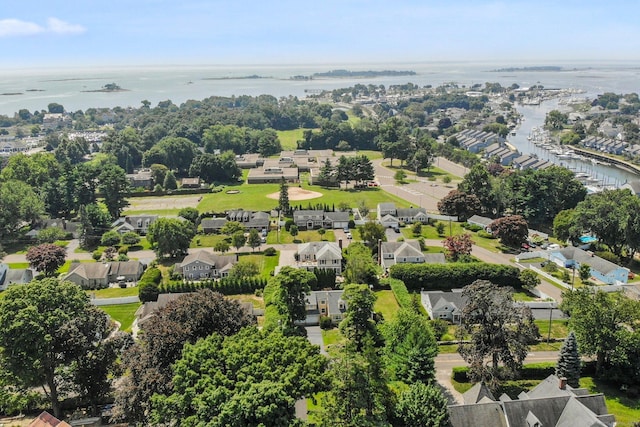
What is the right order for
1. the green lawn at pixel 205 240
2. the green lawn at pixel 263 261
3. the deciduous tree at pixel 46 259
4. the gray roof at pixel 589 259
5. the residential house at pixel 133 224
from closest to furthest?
the gray roof at pixel 589 259 → the deciduous tree at pixel 46 259 → the green lawn at pixel 263 261 → the green lawn at pixel 205 240 → the residential house at pixel 133 224

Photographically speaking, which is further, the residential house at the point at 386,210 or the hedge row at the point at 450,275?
the residential house at the point at 386,210

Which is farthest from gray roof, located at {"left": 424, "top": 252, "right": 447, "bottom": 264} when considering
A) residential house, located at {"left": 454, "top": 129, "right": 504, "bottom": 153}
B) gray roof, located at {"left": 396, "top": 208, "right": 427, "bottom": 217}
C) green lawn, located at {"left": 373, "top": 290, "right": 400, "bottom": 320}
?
residential house, located at {"left": 454, "top": 129, "right": 504, "bottom": 153}

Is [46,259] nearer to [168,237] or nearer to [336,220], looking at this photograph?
[168,237]

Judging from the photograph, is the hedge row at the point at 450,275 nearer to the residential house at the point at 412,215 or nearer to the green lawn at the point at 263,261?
the green lawn at the point at 263,261

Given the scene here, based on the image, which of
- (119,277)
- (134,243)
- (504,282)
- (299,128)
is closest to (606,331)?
(504,282)

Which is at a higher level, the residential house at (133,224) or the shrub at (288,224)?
the residential house at (133,224)

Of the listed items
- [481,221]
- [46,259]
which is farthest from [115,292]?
[481,221]

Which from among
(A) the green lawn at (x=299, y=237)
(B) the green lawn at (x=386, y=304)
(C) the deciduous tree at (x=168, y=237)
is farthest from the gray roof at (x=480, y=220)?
(C) the deciduous tree at (x=168, y=237)
